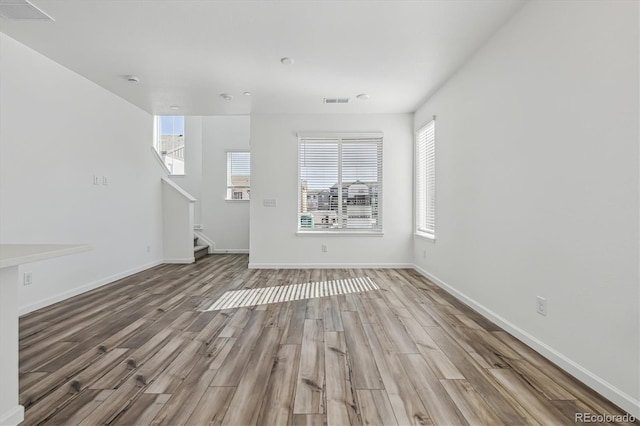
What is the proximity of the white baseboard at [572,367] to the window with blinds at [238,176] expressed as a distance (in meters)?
5.74

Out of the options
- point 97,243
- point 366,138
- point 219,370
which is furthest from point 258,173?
point 219,370

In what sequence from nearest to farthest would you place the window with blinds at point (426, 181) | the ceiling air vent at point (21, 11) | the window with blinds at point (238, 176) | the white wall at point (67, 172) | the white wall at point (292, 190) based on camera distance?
1. the ceiling air vent at point (21, 11)
2. the white wall at point (67, 172)
3. the window with blinds at point (426, 181)
4. the white wall at point (292, 190)
5. the window with blinds at point (238, 176)

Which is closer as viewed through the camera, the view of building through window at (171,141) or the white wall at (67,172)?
the white wall at (67,172)

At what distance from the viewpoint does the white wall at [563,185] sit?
5.19 feet

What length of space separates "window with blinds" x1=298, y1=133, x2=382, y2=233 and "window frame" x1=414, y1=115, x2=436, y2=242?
2.14 feet

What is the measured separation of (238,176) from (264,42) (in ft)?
15.4

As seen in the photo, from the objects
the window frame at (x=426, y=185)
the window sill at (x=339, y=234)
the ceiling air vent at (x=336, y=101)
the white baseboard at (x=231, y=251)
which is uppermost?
the ceiling air vent at (x=336, y=101)

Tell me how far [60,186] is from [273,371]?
3.35 m

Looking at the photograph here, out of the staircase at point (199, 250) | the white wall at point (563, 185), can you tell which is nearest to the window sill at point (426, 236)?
the white wall at point (563, 185)

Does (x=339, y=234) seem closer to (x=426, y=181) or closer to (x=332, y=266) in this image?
(x=332, y=266)

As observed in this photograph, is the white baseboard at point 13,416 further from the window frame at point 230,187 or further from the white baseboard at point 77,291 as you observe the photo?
the window frame at point 230,187

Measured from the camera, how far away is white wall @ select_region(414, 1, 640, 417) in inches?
62.3

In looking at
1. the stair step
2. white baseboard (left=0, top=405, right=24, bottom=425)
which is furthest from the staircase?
white baseboard (left=0, top=405, right=24, bottom=425)

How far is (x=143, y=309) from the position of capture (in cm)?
313
